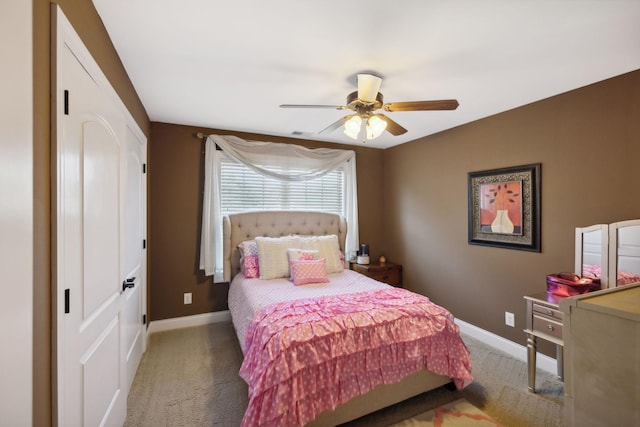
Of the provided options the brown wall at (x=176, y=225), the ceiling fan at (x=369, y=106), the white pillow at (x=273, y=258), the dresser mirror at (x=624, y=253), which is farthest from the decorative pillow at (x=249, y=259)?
the dresser mirror at (x=624, y=253)

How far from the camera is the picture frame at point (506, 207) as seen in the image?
253cm

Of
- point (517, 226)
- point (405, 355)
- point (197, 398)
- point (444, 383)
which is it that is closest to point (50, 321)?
point (197, 398)

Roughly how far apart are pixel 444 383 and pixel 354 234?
7.24 ft

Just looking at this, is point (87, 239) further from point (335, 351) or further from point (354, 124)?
point (354, 124)

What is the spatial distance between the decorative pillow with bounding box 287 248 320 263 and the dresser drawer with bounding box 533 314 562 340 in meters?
1.97

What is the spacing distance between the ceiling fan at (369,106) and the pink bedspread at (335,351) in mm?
1334

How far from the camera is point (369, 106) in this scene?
6.79 feet

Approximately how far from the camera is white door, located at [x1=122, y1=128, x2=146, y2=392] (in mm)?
2041

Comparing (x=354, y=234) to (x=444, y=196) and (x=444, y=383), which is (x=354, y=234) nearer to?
(x=444, y=196)

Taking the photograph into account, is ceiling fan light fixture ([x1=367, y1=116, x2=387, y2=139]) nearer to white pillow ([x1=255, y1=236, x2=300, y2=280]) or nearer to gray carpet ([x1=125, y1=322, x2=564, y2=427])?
white pillow ([x1=255, y1=236, x2=300, y2=280])

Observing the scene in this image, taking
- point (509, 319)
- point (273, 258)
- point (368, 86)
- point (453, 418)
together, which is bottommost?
point (453, 418)

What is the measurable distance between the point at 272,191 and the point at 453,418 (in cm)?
294

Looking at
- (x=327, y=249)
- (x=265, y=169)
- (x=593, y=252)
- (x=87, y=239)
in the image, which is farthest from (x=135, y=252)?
(x=593, y=252)

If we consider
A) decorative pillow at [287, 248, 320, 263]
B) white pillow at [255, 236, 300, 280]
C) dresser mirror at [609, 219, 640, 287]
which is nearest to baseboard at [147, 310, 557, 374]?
dresser mirror at [609, 219, 640, 287]
